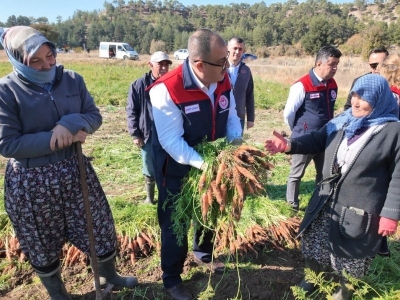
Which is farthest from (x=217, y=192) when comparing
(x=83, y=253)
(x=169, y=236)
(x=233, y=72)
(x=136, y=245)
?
(x=233, y=72)

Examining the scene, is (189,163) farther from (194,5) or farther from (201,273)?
(194,5)

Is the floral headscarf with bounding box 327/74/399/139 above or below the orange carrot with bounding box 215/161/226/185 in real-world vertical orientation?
above

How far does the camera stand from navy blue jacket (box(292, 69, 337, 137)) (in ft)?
12.3

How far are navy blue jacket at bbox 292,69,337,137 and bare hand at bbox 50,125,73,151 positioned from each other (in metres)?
2.66

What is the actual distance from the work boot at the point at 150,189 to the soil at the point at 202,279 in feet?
3.58

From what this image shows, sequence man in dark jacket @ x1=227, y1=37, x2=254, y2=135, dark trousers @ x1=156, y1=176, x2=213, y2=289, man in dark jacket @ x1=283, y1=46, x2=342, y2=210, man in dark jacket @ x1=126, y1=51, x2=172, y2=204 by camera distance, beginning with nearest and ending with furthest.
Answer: dark trousers @ x1=156, y1=176, x2=213, y2=289, man in dark jacket @ x1=283, y1=46, x2=342, y2=210, man in dark jacket @ x1=126, y1=51, x2=172, y2=204, man in dark jacket @ x1=227, y1=37, x2=254, y2=135

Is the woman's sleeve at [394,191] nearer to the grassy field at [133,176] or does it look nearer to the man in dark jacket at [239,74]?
the grassy field at [133,176]

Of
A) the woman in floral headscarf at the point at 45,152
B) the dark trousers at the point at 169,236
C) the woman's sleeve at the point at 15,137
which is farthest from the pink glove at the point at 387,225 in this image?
the woman's sleeve at the point at 15,137

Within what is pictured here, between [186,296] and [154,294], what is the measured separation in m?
0.31

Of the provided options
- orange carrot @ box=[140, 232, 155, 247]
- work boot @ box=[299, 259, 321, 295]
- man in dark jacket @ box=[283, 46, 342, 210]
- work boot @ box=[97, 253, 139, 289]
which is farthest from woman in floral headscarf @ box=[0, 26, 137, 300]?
man in dark jacket @ box=[283, 46, 342, 210]

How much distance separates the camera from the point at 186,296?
2672 mm

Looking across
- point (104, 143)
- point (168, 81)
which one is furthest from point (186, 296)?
point (104, 143)

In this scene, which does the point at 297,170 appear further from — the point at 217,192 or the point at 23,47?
the point at 23,47

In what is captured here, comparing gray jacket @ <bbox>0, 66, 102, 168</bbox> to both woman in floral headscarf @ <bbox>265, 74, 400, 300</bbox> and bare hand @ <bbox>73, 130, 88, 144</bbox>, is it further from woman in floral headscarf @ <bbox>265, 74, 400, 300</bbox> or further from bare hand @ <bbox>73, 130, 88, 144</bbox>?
woman in floral headscarf @ <bbox>265, 74, 400, 300</bbox>
